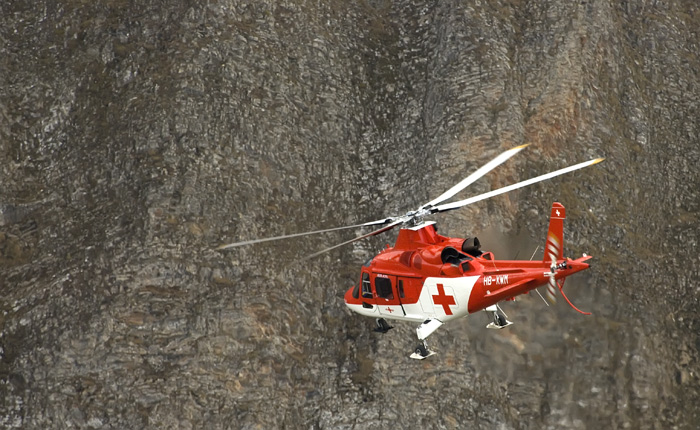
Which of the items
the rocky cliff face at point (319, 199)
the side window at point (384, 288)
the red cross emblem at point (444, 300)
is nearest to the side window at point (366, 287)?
the side window at point (384, 288)

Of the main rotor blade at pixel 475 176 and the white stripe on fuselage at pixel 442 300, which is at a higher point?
the main rotor blade at pixel 475 176

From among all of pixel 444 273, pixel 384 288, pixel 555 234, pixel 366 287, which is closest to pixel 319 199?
pixel 366 287

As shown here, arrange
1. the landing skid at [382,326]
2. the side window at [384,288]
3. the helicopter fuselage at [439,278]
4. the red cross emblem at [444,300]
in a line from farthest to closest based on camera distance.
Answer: the landing skid at [382,326] < the side window at [384,288] < the red cross emblem at [444,300] < the helicopter fuselage at [439,278]

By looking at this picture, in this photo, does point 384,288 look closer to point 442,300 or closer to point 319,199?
point 442,300

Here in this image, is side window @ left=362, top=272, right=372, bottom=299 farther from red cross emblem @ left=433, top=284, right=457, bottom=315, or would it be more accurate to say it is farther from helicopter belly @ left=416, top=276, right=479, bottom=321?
red cross emblem @ left=433, top=284, right=457, bottom=315

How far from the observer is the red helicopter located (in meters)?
37.2

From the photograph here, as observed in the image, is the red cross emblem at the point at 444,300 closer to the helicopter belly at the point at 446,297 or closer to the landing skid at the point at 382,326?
the helicopter belly at the point at 446,297

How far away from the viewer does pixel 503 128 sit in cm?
5469

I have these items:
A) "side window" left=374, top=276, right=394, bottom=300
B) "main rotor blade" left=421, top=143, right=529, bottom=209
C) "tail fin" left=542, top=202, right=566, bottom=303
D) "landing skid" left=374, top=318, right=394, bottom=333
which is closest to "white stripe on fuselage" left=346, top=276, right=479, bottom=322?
"side window" left=374, top=276, right=394, bottom=300

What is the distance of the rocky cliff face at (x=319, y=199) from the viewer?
5109cm

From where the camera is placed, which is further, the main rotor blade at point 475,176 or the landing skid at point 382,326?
the landing skid at point 382,326

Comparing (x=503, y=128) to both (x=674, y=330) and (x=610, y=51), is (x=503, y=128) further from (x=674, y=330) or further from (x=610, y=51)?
(x=674, y=330)

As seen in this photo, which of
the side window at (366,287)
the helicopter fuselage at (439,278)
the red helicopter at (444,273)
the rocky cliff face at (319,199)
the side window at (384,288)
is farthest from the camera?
the rocky cliff face at (319,199)

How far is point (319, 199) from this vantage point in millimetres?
55750
